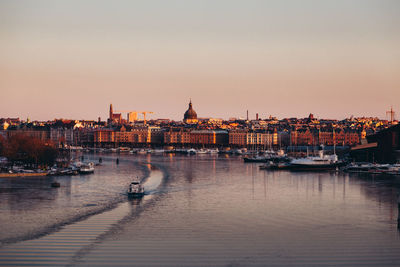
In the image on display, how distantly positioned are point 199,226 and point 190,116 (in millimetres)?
127345

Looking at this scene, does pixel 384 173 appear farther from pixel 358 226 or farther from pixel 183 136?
pixel 183 136

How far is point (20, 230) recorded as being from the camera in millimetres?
16578

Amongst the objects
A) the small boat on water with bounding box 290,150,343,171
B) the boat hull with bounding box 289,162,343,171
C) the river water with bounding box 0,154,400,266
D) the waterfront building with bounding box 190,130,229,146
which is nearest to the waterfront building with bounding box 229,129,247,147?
the waterfront building with bounding box 190,130,229,146

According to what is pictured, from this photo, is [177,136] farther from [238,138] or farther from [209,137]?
[238,138]

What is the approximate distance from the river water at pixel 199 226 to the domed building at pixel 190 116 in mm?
114703

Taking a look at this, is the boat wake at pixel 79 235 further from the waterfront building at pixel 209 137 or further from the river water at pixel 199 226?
the waterfront building at pixel 209 137

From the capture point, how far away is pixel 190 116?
145 meters

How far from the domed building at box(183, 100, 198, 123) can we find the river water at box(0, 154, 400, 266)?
114703mm

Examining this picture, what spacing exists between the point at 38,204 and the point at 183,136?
95880mm

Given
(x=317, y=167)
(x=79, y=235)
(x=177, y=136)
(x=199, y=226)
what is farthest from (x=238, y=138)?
(x=79, y=235)

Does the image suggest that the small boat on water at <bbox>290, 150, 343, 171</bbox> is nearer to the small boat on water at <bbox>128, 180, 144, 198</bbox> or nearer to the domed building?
the small boat on water at <bbox>128, 180, 144, 198</bbox>

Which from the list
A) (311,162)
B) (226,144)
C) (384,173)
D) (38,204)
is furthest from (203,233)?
(226,144)

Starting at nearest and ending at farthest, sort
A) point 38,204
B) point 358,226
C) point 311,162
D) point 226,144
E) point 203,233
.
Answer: point 203,233 < point 358,226 < point 38,204 < point 311,162 < point 226,144

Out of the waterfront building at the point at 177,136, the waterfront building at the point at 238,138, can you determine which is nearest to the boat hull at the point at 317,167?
the waterfront building at the point at 238,138
